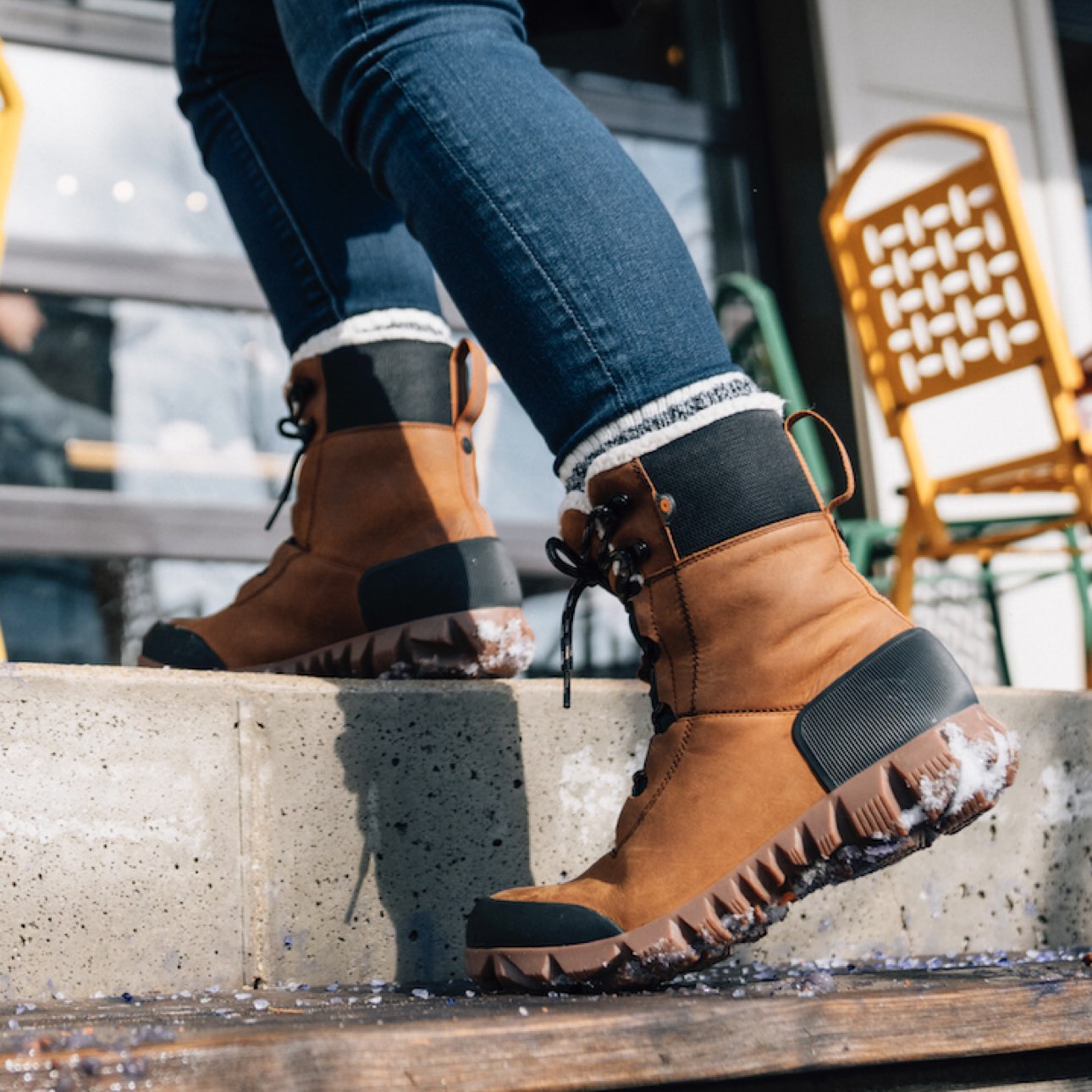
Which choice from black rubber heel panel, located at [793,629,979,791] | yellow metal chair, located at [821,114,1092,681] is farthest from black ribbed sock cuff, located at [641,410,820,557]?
yellow metal chair, located at [821,114,1092,681]

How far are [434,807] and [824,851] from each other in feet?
1.30

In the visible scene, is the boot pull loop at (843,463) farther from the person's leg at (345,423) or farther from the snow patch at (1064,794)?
the snow patch at (1064,794)

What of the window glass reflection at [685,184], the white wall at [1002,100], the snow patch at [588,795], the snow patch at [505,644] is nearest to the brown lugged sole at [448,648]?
the snow patch at [505,644]

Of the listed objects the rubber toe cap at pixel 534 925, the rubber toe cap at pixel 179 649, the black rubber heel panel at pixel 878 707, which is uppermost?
the rubber toe cap at pixel 179 649

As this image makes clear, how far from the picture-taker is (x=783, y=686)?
88 centimetres

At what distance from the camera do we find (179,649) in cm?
129

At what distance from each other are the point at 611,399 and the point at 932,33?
11.9 feet

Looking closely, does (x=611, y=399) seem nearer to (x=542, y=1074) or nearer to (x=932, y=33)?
(x=542, y=1074)

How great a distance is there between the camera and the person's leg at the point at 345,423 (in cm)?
118

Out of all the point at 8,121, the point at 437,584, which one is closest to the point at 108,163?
the point at 8,121

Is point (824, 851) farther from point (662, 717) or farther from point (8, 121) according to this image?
point (8, 121)

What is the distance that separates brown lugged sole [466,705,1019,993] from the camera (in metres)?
0.82

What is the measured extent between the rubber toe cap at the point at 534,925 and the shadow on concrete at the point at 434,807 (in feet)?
0.58

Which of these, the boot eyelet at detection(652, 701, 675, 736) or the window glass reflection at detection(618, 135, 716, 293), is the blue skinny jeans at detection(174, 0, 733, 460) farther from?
the window glass reflection at detection(618, 135, 716, 293)
